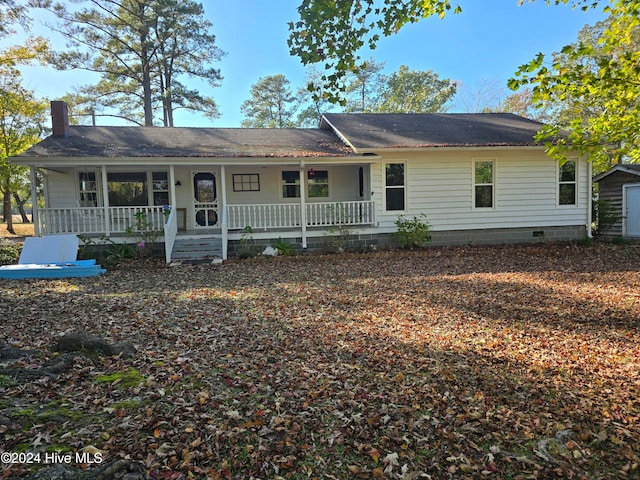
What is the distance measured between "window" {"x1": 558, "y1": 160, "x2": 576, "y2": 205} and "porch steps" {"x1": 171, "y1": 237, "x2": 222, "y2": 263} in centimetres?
1170

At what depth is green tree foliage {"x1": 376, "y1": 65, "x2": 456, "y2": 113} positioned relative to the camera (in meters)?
33.4

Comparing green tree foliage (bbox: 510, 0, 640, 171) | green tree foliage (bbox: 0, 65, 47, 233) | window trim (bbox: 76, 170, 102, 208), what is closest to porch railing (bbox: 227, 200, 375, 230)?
window trim (bbox: 76, 170, 102, 208)

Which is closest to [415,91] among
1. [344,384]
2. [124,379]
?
[344,384]

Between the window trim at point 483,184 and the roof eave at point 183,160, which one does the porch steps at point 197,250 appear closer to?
the roof eave at point 183,160

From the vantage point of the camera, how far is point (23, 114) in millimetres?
21281

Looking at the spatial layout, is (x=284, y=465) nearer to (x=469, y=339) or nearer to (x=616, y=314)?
(x=469, y=339)

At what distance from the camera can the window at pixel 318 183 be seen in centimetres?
1410

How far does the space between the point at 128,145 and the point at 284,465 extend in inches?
497

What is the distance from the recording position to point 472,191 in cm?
→ 1306

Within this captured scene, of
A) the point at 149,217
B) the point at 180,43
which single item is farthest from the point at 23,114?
the point at 149,217

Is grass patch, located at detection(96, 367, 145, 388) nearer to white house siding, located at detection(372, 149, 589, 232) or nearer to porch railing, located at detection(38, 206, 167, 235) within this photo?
porch railing, located at detection(38, 206, 167, 235)

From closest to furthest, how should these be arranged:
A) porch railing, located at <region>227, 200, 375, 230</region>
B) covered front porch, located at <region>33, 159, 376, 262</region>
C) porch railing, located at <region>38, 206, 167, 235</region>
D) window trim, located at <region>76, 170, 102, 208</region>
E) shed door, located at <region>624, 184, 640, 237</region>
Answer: porch railing, located at <region>38, 206, 167, 235</region>, covered front porch, located at <region>33, 159, 376, 262</region>, porch railing, located at <region>227, 200, 375, 230</region>, window trim, located at <region>76, 170, 102, 208</region>, shed door, located at <region>624, 184, 640, 237</region>

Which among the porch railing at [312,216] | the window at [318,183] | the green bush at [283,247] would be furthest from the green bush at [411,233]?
the green bush at [283,247]

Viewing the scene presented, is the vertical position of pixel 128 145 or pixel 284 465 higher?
pixel 128 145
